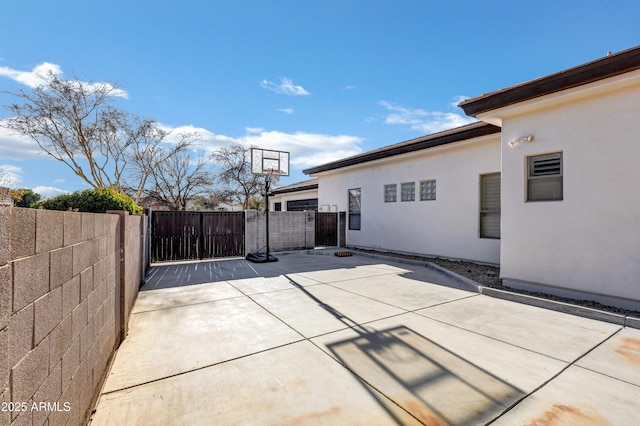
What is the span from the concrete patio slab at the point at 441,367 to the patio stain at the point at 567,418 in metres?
0.23

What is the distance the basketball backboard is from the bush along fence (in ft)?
28.2

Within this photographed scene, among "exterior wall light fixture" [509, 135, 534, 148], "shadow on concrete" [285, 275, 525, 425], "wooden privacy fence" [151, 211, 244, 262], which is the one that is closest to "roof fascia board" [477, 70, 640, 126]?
"exterior wall light fixture" [509, 135, 534, 148]

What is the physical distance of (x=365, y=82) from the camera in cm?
1170

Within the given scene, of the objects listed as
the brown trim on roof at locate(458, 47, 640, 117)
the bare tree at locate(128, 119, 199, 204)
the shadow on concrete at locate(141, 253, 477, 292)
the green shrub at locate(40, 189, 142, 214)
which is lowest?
the shadow on concrete at locate(141, 253, 477, 292)

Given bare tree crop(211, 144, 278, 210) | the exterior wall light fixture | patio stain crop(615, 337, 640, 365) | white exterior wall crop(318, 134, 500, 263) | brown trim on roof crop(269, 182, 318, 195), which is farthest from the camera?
bare tree crop(211, 144, 278, 210)

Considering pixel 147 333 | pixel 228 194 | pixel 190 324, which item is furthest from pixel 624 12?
pixel 228 194

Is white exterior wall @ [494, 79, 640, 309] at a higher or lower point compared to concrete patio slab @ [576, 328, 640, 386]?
higher

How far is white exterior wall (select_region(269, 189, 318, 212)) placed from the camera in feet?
64.8

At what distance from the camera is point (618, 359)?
131 inches

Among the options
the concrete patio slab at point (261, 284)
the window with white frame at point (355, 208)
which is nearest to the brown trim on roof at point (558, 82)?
the concrete patio slab at point (261, 284)

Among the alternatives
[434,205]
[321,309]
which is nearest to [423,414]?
[321,309]

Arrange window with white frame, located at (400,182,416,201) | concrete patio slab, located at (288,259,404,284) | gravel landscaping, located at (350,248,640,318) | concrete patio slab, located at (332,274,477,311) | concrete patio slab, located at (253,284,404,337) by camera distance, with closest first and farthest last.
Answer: concrete patio slab, located at (253,284,404,337), gravel landscaping, located at (350,248,640,318), concrete patio slab, located at (332,274,477,311), concrete patio slab, located at (288,259,404,284), window with white frame, located at (400,182,416,201)

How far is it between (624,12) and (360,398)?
877 cm

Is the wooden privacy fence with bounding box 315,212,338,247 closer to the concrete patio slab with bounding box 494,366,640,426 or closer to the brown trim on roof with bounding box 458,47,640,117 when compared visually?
the brown trim on roof with bounding box 458,47,640,117
